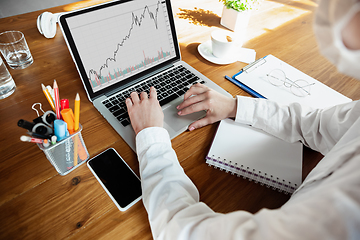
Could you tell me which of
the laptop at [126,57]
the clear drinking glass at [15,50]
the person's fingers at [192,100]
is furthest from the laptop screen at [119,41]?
the clear drinking glass at [15,50]

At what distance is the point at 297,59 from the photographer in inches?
39.1

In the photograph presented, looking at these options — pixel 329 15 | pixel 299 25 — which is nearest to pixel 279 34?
pixel 299 25

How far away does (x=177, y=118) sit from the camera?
677 mm

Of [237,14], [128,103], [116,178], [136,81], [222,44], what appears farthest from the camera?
[237,14]

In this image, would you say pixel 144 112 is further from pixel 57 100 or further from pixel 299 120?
pixel 299 120

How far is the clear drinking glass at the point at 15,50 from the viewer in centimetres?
78

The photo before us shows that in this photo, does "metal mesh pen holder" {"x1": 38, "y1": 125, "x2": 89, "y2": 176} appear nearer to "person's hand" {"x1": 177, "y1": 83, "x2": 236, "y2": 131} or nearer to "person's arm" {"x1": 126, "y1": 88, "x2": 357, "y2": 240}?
"person's arm" {"x1": 126, "y1": 88, "x2": 357, "y2": 240}

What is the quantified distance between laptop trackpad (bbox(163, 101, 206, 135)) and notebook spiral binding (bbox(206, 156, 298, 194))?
134 millimetres

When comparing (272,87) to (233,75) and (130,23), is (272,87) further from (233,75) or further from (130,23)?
(130,23)

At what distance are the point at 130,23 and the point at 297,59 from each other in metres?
0.76

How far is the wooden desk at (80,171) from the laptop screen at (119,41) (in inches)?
4.8

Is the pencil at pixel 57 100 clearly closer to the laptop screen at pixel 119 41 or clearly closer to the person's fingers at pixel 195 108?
the laptop screen at pixel 119 41

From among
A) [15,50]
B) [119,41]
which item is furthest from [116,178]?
[15,50]

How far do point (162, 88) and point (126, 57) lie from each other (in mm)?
159
